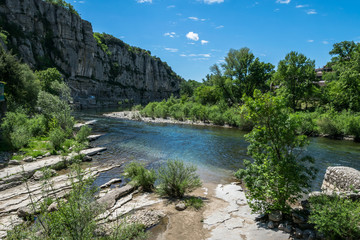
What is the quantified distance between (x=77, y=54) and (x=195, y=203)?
293ft

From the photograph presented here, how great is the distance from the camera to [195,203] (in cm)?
806

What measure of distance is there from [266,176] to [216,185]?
202 inches

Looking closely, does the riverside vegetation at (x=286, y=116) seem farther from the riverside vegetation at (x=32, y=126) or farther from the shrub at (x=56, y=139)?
the shrub at (x=56, y=139)

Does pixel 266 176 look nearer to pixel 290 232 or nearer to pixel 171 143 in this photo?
pixel 290 232

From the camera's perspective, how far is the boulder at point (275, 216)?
242 inches

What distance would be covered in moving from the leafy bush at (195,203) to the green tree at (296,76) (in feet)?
113

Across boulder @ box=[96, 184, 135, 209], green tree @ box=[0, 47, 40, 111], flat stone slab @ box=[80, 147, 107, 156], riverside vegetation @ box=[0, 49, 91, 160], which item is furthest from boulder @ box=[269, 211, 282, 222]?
green tree @ box=[0, 47, 40, 111]

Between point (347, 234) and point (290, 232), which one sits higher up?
point (347, 234)

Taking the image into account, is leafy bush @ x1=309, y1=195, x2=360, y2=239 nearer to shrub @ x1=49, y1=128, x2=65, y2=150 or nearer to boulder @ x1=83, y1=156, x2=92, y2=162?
boulder @ x1=83, y1=156, x2=92, y2=162

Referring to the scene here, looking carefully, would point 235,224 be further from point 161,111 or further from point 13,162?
point 161,111

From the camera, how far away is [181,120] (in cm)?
4591

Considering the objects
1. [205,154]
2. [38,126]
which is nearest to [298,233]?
[205,154]

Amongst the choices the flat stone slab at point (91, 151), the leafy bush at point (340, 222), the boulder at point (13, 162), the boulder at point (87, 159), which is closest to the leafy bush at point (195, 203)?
the leafy bush at point (340, 222)

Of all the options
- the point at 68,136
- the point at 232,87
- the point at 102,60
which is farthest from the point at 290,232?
the point at 102,60
